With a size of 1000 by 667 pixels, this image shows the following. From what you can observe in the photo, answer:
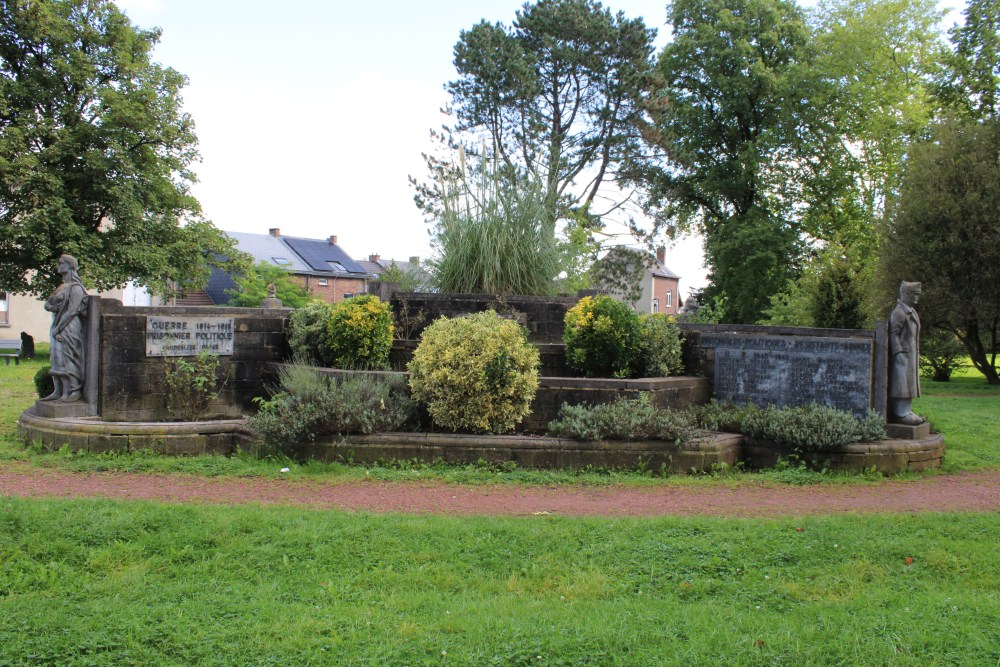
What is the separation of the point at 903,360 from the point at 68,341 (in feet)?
31.6

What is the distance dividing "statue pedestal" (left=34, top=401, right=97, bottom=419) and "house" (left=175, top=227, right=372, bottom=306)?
35908 mm

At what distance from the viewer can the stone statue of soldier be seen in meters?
8.96

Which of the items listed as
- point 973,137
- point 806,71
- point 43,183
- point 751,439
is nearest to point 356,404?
point 751,439

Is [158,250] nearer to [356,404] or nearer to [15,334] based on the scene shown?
[15,334]

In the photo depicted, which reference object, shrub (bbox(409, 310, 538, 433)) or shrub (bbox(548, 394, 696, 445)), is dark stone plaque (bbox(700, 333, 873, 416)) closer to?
shrub (bbox(548, 394, 696, 445))

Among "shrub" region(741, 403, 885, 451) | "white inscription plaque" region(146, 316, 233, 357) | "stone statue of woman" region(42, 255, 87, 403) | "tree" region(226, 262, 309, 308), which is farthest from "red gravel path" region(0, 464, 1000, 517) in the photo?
"tree" region(226, 262, 309, 308)

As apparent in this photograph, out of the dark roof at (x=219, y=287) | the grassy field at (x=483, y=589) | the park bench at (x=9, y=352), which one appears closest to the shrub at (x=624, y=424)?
the grassy field at (x=483, y=589)

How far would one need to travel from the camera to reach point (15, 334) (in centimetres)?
3244

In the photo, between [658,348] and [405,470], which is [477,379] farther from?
[658,348]

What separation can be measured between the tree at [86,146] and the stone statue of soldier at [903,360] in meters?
20.7

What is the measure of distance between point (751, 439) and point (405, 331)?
4.72 m

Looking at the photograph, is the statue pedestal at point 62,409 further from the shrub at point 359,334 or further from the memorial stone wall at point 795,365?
the memorial stone wall at point 795,365

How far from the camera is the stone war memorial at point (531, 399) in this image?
790cm

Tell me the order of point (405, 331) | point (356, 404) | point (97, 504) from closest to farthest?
1. point (97, 504)
2. point (356, 404)
3. point (405, 331)
